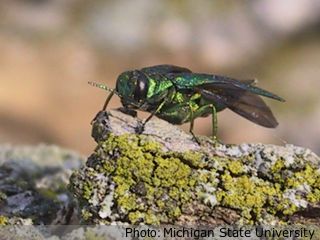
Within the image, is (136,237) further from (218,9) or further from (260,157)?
(218,9)

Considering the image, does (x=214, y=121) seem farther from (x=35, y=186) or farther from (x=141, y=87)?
(x=35, y=186)

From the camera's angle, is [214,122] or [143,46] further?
[143,46]

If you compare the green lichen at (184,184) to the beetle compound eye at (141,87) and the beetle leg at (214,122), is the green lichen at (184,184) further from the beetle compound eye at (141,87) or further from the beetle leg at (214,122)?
the beetle compound eye at (141,87)

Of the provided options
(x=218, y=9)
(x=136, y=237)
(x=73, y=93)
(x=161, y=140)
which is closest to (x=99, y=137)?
(x=161, y=140)

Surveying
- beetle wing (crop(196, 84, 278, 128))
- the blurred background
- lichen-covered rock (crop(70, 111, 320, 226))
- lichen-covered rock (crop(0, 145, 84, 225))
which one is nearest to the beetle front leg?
beetle wing (crop(196, 84, 278, 128))

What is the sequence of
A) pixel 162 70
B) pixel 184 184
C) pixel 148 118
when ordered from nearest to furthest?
pixel 184 184, pixel 148 118, pixel 162 70

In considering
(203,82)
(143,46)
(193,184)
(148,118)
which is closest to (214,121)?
(203,82)
